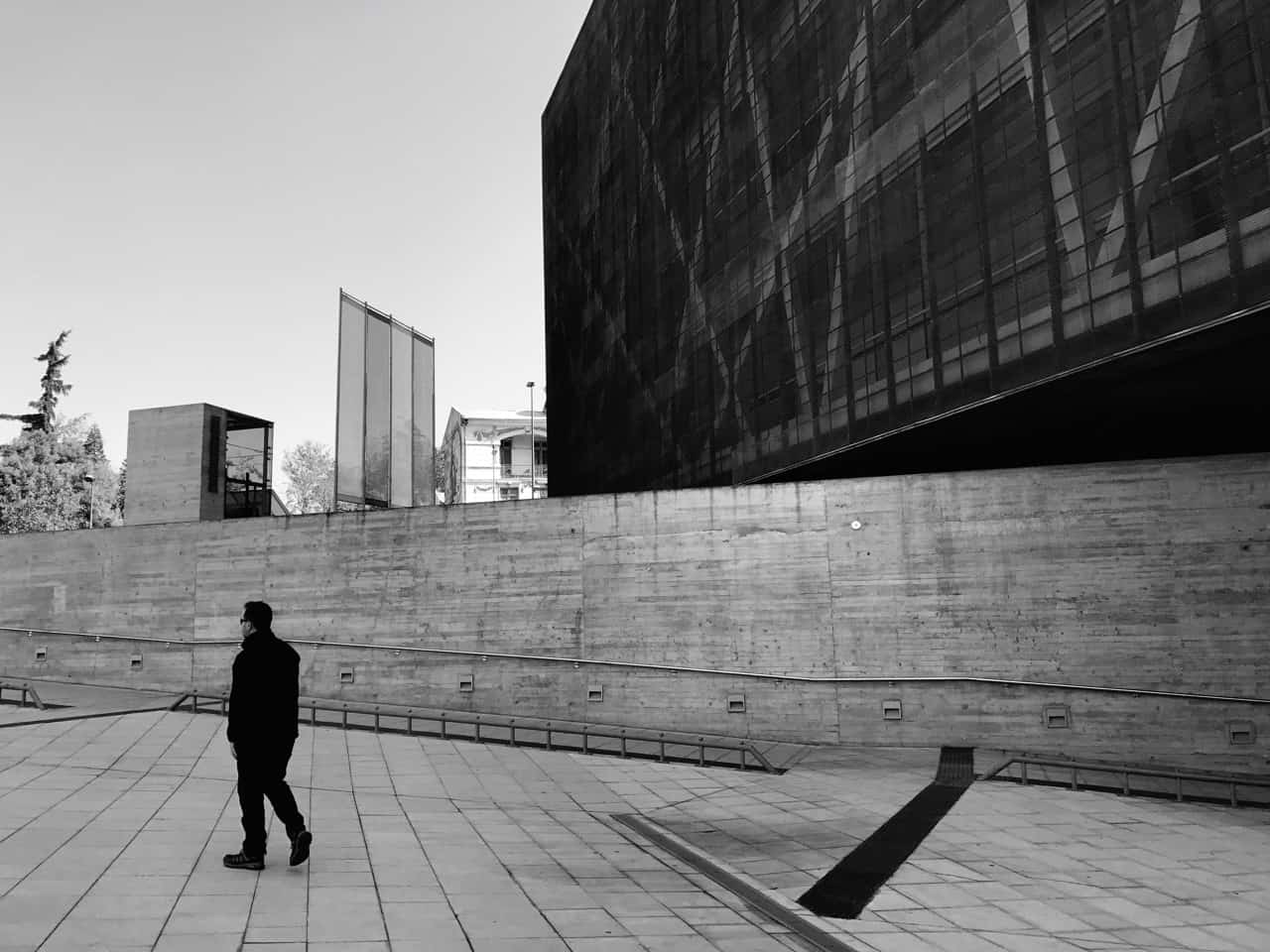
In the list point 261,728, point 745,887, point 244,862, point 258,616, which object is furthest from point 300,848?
point 745,887

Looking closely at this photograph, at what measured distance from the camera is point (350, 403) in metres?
24.7

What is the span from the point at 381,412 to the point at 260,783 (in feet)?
65.3

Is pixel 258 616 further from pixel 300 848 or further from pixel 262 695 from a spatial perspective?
pixel 300 848

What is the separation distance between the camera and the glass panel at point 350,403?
79.0ft

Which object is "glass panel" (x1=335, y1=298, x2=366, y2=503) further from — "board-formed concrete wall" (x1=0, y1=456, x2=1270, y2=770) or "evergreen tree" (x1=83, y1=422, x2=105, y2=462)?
"evergreen tree" (x1=83, y1=422, x2=105, y2=462)

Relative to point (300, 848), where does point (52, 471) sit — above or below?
above

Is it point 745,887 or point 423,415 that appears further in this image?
point 423,415

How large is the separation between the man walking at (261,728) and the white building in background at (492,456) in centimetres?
7286

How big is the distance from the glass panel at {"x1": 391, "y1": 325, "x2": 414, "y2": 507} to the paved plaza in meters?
12.0

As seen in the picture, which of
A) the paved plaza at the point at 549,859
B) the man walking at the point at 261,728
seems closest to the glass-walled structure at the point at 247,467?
the paved plaza at the point at 549,859

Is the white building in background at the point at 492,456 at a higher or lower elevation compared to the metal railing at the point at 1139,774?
higher

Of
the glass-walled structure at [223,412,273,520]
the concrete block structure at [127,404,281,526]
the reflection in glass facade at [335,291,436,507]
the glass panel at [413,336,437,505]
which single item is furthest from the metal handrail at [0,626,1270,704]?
the glass panel at [413,336,437,505]

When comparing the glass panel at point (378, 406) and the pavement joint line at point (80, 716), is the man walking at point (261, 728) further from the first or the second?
the glass panel at point (378, 406)

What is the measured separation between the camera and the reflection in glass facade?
24469 millimetres
